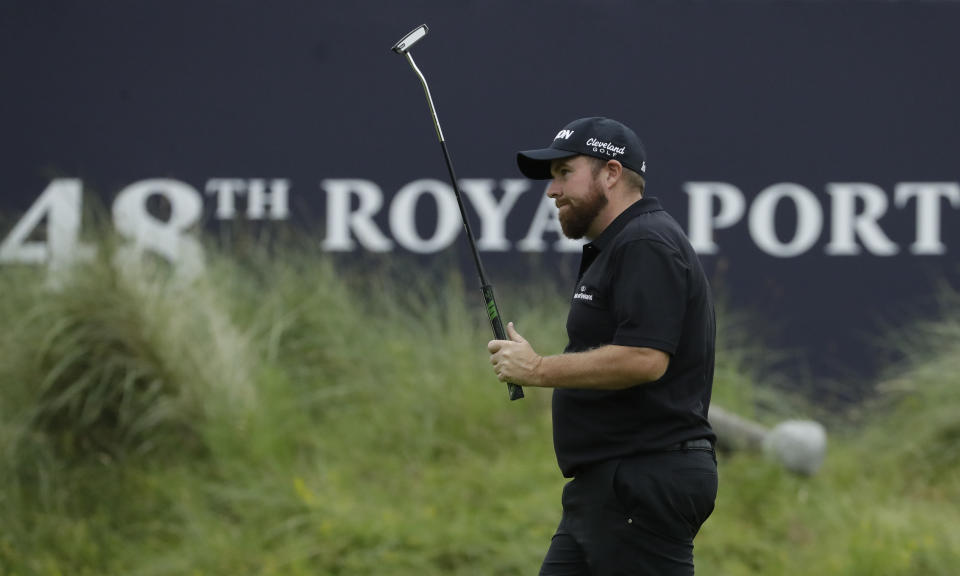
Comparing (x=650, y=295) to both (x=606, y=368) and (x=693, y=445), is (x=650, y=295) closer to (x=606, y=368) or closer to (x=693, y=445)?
(x=606, y=368)

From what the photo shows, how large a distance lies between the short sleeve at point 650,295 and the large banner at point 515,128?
502 cm

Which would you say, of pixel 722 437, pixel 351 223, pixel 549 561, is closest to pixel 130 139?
pixel 351 223

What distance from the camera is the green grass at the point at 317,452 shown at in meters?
6.60

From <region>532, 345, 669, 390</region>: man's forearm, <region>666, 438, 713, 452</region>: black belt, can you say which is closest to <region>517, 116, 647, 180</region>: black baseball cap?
<region>532, 345, 669, 390</region>: man's forearm

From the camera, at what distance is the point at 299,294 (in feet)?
26.6

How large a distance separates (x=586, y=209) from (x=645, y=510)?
93 cm

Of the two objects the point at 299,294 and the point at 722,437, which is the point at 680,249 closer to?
the point at 722,437

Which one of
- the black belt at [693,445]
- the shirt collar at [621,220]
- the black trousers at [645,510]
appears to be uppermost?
the shirt collar at [621,220]

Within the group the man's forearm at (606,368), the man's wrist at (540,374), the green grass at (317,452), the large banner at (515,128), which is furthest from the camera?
the large banner at (515,128)

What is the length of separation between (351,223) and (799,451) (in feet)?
11.5

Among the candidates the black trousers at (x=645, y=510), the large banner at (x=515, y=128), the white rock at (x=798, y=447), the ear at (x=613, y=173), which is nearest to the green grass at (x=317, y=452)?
the white rock at (x=798, y=447)

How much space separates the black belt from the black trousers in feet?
0.04

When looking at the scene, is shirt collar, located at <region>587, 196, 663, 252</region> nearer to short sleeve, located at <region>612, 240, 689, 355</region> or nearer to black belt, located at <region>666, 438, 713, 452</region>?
short sleeve, located at <region>612, 240, 689, 355</region>

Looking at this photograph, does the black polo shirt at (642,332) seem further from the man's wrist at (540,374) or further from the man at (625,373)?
the man's wrist at (540,374)
